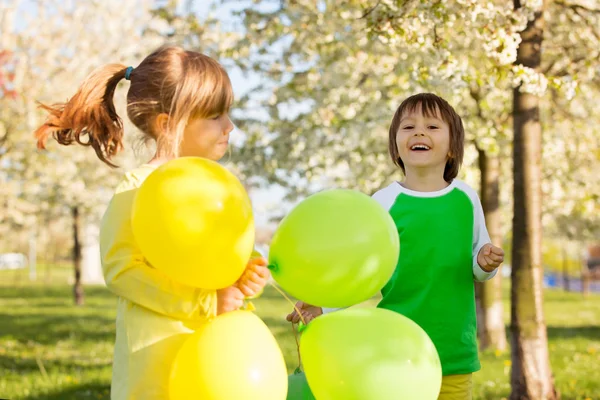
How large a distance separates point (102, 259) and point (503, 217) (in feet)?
55.9

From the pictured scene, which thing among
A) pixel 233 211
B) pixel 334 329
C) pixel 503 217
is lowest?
pixel 503 217

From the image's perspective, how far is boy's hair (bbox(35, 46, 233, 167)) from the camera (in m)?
2.54

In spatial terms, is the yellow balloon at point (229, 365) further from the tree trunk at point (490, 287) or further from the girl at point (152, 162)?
the tree trunk at point (490, 287)

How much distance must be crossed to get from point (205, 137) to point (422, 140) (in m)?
0.93

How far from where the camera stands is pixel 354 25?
7766mm

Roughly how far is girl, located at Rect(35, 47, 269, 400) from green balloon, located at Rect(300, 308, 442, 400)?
269 mm

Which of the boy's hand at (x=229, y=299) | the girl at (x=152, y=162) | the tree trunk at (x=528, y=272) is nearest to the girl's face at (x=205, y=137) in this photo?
the girl at (x=152, y=162)

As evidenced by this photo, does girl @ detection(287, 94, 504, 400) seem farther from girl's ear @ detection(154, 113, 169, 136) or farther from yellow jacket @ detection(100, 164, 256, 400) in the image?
girl's ear @ detection(154, 113, 169, 136)

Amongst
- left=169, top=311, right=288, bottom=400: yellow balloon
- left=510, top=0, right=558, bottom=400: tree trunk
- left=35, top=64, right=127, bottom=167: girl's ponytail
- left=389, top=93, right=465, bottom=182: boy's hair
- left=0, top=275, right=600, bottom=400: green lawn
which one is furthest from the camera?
left=0, top=275, right=600, bottom=400: green lawn

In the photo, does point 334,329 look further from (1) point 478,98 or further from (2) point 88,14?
(2) point 88,14

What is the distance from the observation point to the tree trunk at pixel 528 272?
5266 mm

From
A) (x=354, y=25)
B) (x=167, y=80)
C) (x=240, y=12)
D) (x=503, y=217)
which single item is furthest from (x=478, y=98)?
(x=503, y=217)

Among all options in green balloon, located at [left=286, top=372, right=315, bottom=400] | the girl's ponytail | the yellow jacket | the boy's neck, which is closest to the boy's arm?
the boy's neck

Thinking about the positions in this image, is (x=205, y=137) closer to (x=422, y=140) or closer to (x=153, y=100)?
(x=153, y=100)
